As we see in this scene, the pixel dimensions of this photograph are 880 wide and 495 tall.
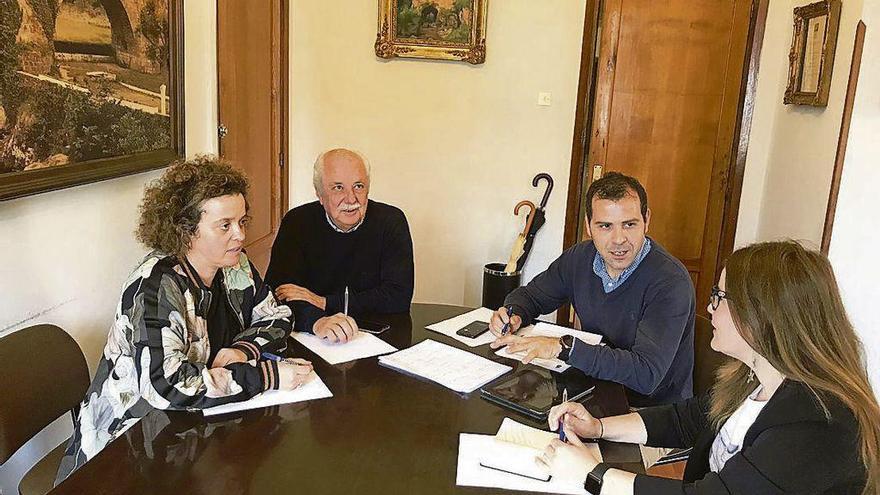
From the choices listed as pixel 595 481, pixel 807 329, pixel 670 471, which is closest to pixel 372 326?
pixel 595 481

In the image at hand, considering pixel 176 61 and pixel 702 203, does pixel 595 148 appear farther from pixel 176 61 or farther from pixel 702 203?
pixel 176 61

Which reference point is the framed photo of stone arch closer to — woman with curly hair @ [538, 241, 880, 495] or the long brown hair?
woman with curly hair @ [538, 241, 880, 495]

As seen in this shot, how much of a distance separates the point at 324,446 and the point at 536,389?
1.73 ft

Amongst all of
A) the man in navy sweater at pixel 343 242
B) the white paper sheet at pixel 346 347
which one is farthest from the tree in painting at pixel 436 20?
the white paper sheet at pixel 346 347

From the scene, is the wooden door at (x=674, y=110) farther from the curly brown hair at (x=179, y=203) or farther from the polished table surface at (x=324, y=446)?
the curly brown hair at (x=179, y=203)

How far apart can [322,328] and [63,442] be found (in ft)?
2.62

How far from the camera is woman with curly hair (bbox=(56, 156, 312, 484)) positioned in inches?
53.6

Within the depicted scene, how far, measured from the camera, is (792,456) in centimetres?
105

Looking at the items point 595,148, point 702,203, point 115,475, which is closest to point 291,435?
point 115,475

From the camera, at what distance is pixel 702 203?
3744 millimetres

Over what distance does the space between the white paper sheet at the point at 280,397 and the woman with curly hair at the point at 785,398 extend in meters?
0.51

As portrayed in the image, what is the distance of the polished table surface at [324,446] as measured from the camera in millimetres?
1089

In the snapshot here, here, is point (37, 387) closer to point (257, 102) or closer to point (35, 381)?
point (35, 381)

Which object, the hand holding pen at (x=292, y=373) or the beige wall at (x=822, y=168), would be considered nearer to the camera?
the hand holding pen at (x=292, y=373)
